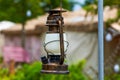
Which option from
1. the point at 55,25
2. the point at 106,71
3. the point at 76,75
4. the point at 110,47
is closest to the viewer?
the point at 55,25

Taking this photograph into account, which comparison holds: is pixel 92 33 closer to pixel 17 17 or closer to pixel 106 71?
pixel 106 71

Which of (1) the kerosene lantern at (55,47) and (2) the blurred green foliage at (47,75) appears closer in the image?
(1) the kerosene lantern at (55,47)

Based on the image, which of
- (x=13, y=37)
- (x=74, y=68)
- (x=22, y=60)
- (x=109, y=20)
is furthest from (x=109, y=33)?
(x=13, y=37)

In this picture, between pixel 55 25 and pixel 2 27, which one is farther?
pixel 2 27

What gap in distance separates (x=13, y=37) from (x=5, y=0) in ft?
10.8

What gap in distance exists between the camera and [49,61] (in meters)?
→ 5.71

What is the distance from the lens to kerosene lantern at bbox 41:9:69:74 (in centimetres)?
552

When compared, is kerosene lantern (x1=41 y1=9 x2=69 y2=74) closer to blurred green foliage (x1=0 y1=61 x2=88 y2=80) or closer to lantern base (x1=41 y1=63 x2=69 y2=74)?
lantern base (x1=41 y1=63 x2=69 y2=74)

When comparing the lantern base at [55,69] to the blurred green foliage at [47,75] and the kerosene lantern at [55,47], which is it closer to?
the kerosene lantern at [55,47]

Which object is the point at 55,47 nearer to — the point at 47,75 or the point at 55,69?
the point at 55,69

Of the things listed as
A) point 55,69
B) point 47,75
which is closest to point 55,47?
point 55,69

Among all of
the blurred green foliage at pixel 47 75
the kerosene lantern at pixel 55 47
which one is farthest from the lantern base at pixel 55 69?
the blurred green foliage at pixel 47 75

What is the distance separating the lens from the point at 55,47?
5562 mm

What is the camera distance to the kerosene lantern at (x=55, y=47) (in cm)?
552
